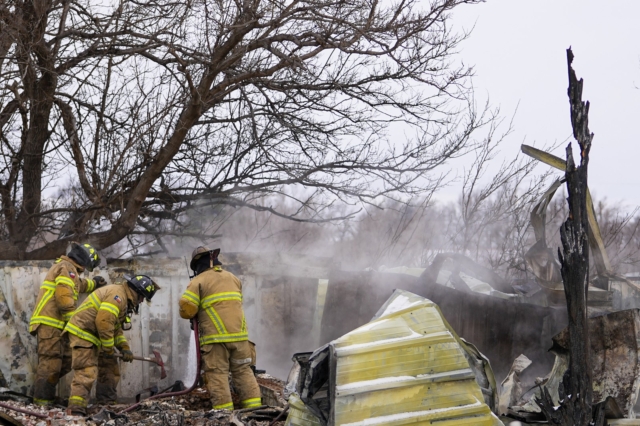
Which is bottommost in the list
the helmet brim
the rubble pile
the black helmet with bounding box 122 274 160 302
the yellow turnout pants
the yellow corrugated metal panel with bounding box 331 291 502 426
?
the rubble pile

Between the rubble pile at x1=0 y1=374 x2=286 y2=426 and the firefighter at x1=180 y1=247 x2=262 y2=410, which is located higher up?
the firefighter at x1=180 y1=247 x2=262 y2=410

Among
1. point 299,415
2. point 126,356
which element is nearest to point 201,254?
point 126,356

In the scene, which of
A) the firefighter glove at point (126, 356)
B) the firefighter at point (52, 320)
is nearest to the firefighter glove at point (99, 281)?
the firefighter at point (52, 320)

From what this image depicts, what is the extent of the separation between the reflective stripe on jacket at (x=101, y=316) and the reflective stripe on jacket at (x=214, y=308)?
2.35ft

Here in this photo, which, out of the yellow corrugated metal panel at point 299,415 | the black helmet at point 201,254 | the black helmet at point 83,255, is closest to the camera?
the yellow corrugated metal panel at point 299,415

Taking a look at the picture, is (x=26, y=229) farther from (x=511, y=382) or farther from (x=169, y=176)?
(x=511, y=382)

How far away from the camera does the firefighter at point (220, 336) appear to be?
21.6 ft

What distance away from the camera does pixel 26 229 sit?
30.1 feet

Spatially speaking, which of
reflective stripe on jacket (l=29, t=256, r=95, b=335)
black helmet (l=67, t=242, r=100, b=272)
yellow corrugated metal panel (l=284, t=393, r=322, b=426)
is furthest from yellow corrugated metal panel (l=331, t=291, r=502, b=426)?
black helmet (l=67, t=242, r=100, b=272)

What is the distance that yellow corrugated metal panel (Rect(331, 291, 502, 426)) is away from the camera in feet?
12.8

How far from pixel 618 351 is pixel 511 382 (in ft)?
3.74

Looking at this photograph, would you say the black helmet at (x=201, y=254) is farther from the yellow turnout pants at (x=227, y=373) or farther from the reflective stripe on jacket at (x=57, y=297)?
the reflective stripe on jacket at (x=57, y=297)

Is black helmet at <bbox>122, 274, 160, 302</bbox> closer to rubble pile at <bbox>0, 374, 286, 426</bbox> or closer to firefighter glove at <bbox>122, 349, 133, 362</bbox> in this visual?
firefighter glove at <bbox>122, 349, 133, 362</bbox>

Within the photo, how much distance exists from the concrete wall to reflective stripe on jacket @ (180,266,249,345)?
1.68m
